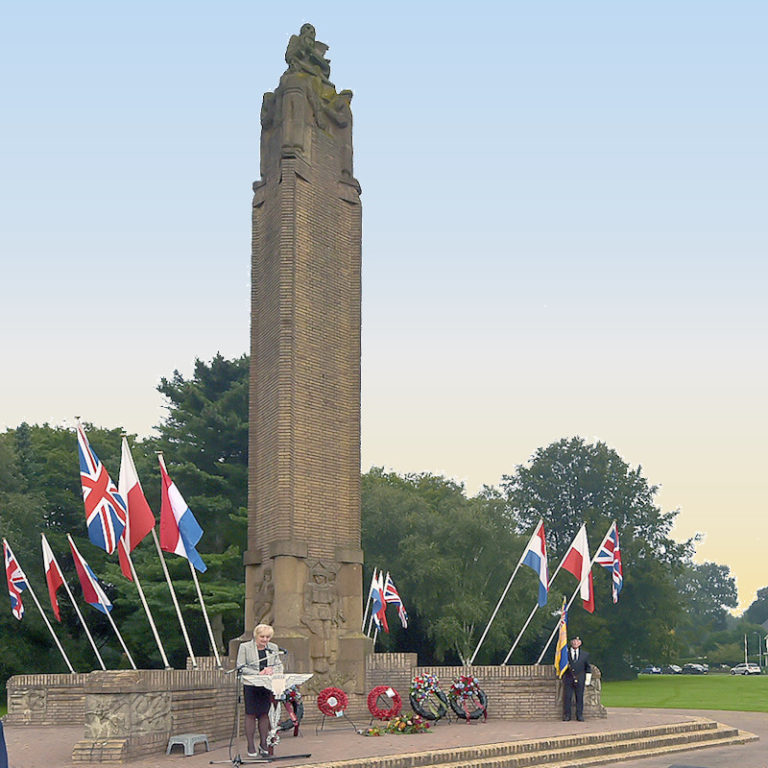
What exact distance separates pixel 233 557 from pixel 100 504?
26.4m

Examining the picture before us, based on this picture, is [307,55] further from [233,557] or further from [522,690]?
[233,557]

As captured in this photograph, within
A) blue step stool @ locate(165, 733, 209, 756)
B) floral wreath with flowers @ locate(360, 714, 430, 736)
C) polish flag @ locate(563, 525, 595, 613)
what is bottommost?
floral wreath with flowers @ locate(360, 714, 430, 736)

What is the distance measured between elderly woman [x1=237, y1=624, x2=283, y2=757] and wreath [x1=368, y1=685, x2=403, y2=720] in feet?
20.5

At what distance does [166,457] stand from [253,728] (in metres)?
36.3

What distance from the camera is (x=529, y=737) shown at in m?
18.2

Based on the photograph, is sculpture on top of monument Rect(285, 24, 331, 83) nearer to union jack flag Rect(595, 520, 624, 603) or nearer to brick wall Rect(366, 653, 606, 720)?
union jack flag Rect(595, 520, 624, 603)

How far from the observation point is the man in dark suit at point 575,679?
22.2 metres

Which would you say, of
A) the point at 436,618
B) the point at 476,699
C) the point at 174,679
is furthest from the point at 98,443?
the point at 174,679

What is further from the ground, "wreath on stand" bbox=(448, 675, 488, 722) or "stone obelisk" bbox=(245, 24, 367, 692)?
"stone obelisk" bbox=(245, 24, 367, 692)

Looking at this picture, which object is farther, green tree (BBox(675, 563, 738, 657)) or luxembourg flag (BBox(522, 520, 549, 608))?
green tree (BBox(675, 563, 738, 657))

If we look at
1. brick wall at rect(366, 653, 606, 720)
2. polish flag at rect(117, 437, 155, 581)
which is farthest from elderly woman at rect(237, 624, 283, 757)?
brick wall at rect(366, 653, 606, 720)

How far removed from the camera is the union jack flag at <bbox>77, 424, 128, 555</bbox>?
19.5 m

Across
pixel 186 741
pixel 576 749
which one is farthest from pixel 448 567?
pixel 186 741

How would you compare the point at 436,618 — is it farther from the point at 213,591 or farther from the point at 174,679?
the point at 174,679
